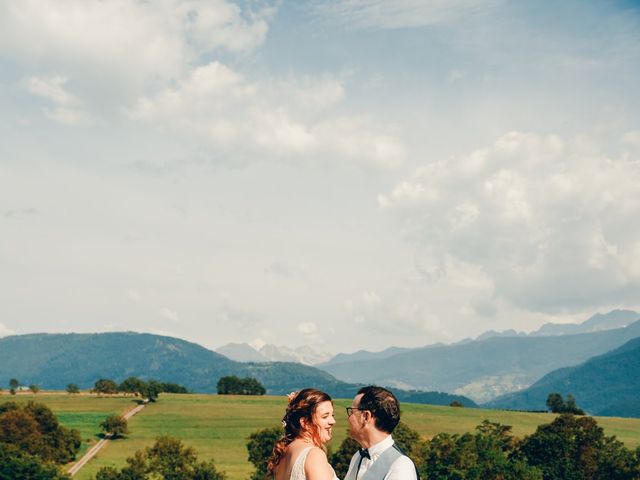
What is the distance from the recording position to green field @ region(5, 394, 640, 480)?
455 ft

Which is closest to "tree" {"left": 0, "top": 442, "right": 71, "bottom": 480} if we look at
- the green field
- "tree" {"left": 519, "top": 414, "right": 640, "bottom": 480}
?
the green field

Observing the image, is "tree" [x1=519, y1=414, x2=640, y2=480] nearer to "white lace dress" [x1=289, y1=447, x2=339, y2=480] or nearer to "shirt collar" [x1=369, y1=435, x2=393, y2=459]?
"shirt collar" [x1=369, y1=435, x2=393, y2=459]

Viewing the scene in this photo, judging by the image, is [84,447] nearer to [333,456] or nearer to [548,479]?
[333,456]

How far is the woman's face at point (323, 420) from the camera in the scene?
9023mm

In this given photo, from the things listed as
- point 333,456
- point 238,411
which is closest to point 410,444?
point 333,456

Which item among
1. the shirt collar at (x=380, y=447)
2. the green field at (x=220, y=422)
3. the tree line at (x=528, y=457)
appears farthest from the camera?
the green field at (x=220, y=422)

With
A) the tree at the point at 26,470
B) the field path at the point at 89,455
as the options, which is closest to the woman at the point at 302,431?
the tree at the point at 26,470

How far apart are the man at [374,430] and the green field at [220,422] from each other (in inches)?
4594

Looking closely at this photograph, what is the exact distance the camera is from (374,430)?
897cm

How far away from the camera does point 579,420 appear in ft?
340

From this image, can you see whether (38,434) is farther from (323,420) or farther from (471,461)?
(323,420)

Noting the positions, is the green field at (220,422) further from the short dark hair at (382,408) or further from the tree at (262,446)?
the short dark hair at (382,408)

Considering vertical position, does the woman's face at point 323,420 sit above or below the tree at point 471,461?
above

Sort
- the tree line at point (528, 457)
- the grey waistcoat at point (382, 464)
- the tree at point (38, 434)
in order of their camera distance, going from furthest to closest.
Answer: the tree at point (38, 434) → the tree line at point (528, 457) → the grey waistcoat at point (382, 464)
